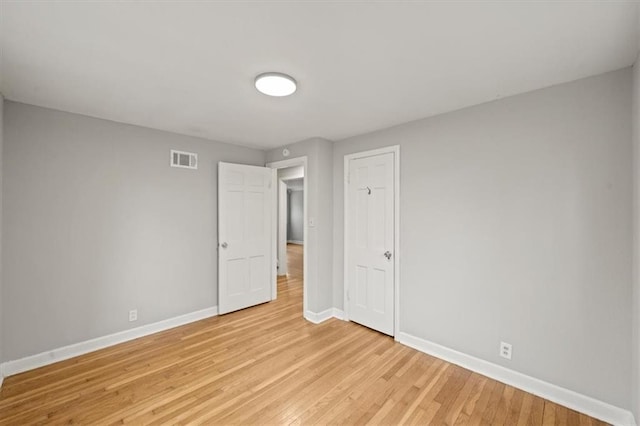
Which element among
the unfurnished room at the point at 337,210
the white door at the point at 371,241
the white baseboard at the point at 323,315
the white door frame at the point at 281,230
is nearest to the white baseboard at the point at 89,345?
the unfurnished room at the point at 337,210

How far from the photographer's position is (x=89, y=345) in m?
2.75

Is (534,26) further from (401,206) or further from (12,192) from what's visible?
(12,192)

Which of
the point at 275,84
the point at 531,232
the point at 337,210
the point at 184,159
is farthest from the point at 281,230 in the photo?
the point at 531,232

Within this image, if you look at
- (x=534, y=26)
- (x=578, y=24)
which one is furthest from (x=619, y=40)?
(x=534, y=26)

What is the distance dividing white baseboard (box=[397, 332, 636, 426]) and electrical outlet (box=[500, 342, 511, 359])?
0.35ft

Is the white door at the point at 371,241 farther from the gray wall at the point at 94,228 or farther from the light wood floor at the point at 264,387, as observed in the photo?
the gray wall at the point at 94,228

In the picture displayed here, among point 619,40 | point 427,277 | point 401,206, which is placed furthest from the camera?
point 401,206

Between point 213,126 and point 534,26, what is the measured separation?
2919 mm

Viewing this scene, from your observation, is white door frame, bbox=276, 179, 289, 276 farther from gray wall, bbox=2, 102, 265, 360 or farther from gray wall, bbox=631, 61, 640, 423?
gray wall, bbox=631, 61, 640, 423

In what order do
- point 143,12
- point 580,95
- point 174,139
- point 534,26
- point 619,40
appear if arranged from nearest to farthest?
1. point 143,12
2. point 534,26
3. point 619,40
4. point 580,95
5. point 174,139

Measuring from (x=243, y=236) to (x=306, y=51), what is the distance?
9.33 feet

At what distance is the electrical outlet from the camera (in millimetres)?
2262

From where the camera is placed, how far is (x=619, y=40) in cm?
155

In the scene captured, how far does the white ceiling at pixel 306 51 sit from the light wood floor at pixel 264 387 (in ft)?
7.91
